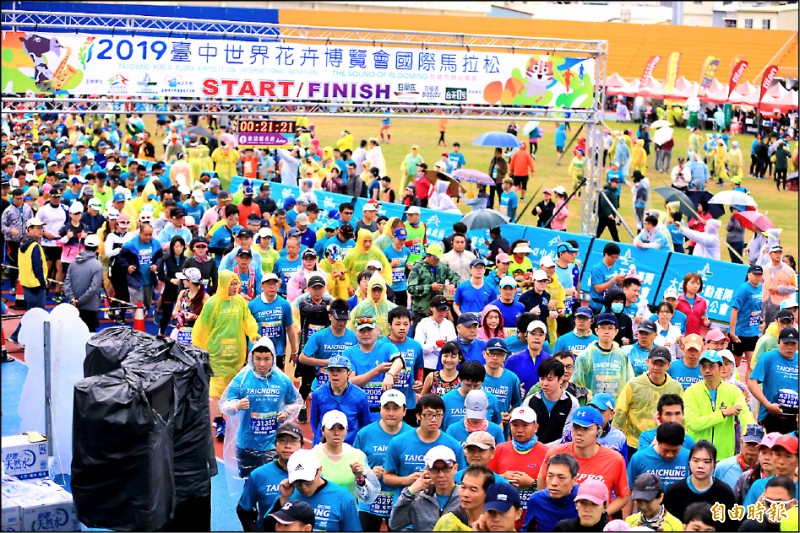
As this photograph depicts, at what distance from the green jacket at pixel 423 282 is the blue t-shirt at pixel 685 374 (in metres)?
3.92

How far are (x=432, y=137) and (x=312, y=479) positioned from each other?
1538 inches

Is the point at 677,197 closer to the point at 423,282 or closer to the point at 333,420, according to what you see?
the point at 423,282

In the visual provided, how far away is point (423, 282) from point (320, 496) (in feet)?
21.5

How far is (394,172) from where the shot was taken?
116 feet

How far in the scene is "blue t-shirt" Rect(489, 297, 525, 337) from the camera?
1234 centimetres

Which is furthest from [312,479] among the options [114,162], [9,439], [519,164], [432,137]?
[432,137]

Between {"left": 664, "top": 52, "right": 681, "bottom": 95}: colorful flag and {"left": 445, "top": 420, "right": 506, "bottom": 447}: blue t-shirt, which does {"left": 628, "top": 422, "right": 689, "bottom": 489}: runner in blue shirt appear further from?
{"left": 664, "top": 52, "right": 681, "bottom": 95}: colorful flag

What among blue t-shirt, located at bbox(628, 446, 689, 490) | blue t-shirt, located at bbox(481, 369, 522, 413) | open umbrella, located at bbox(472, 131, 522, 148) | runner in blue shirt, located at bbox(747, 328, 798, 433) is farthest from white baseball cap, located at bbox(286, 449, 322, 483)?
open umbrella, located at bbox(472, 131, 522, 148)

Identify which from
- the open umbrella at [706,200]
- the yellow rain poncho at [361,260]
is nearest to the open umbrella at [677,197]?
the open umbrella at [706,200]

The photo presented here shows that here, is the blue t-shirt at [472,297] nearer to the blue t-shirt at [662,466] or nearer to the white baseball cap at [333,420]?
the blue t-shirt at [662,466]

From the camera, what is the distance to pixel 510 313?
12.4m

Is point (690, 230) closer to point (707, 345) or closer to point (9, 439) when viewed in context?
point (707, 345)

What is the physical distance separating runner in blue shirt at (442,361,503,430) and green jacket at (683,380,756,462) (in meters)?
1.63

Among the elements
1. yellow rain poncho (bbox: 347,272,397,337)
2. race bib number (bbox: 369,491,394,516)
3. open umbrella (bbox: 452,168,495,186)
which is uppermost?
open umbrella (bbox: 452,168,495,186)
